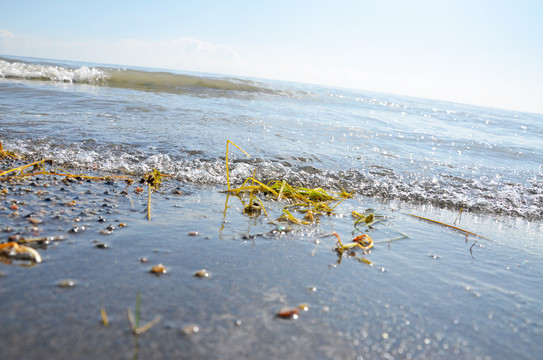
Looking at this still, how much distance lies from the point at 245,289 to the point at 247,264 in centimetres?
32

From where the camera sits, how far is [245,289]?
185 cm

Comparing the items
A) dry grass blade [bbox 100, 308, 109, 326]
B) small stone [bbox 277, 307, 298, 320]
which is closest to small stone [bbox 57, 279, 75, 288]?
dry grass blade [bbox 100, 308, 109, 326]

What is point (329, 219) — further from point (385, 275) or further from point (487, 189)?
point (487, 189)

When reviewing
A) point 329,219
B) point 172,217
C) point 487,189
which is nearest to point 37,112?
point 172,217

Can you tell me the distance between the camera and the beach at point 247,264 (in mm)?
1452

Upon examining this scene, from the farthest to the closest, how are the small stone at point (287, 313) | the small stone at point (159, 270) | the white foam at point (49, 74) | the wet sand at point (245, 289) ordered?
the white foam at point (49, 74)
the small stone at point (159, 270)
the small stone at point (287, 313)
the wet sand at point (245, 289)

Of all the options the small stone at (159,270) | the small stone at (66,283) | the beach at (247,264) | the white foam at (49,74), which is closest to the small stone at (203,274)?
the beach at (247,264)

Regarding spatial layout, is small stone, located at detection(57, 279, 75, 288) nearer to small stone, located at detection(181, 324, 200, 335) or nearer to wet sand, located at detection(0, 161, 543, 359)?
wet sand, located at detection(0, 161, 543, 359)

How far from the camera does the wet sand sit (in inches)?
55.4

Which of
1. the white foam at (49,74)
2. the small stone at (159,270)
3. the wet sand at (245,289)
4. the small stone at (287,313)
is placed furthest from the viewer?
the white foam at (49,74)

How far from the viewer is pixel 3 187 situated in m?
3.18

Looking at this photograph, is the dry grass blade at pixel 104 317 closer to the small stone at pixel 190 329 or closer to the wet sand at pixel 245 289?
the wet sand at pixel 245 289

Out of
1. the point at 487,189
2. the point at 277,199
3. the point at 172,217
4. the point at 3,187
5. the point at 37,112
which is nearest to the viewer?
the point at 172,217

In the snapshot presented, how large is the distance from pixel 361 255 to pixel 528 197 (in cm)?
439
